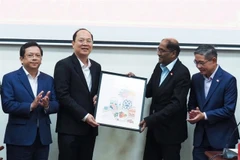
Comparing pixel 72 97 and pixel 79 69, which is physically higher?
pixel 79 69

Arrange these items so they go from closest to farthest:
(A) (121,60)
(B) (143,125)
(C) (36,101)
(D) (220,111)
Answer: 1. (C) (36,101)
2. (D) (220,111)
3. (B) (143,125)
4. (A) (121,60)

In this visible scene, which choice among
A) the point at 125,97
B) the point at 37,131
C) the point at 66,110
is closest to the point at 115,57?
the point at 125,97

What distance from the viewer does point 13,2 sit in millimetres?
3070

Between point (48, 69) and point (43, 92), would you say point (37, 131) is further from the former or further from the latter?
point (48, 69)

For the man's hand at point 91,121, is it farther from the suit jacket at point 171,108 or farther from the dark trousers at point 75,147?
the suit jacket at point 171,108

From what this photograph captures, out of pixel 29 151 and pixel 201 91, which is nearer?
pixel 29 151

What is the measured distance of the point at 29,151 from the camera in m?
A: 2.55

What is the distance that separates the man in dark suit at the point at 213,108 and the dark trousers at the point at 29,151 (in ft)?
3.45

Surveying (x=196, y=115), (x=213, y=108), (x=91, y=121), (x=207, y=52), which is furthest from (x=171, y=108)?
(x=91, y=121)

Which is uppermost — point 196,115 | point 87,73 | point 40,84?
point 87,73

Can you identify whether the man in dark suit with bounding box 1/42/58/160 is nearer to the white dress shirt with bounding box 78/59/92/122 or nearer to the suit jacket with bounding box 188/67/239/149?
the white dress shirt with bounding box 78/59/92/122

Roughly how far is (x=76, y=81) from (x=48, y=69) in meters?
0.60

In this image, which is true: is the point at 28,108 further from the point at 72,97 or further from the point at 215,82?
the point at 215,82

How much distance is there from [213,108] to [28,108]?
4.20 feet
